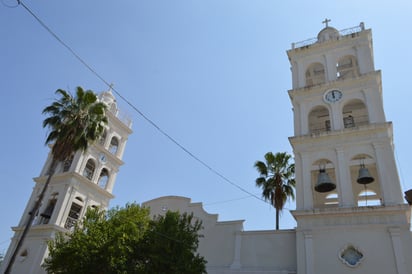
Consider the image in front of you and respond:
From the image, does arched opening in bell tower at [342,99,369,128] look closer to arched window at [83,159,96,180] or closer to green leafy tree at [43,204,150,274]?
green leafy tree at [43,204,150,274]

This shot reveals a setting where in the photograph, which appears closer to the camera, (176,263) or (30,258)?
(176,263)

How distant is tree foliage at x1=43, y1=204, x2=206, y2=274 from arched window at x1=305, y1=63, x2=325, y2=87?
1500 centimetres

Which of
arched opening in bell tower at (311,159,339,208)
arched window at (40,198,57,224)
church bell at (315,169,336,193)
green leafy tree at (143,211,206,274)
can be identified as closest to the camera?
green leafy tree at (143,211,206,274)

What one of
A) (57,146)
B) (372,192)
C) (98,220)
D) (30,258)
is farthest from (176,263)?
(30,258)

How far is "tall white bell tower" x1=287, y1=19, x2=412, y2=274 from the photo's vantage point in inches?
611

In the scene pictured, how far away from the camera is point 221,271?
59.3 feet

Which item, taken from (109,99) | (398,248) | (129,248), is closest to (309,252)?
(398,248)

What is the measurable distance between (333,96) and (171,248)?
13.6 m

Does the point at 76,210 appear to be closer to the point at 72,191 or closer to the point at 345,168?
the point at 72,191

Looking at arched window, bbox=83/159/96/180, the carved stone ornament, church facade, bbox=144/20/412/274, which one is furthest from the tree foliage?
arched window, bbox=83/159/96/180

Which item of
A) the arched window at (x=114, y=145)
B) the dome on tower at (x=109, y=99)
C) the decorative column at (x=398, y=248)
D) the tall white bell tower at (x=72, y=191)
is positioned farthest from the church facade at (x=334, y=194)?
the dome on tower at (x=109, y=99)

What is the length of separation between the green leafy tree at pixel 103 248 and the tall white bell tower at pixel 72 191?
784 cm

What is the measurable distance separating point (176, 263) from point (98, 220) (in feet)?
16.6

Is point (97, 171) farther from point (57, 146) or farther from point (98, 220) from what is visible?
point (98, 220)
